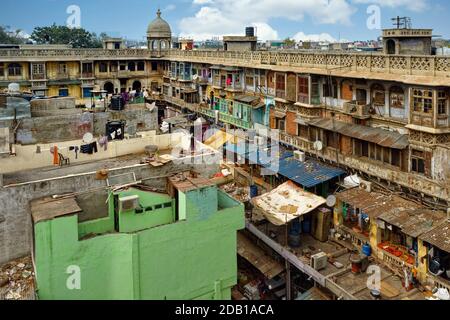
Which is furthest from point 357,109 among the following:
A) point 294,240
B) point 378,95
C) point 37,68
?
point 37,68

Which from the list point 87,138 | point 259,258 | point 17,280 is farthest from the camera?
point 87,138

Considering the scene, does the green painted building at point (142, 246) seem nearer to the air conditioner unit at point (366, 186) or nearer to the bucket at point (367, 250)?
the bucket at point (367, 250)

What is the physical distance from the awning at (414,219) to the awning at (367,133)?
11.6ft

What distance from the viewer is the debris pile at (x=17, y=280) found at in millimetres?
18328

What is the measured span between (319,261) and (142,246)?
8.84 m

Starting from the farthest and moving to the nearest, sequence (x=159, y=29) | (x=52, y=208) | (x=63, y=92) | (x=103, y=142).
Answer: (x=159, y=29) < (x=63, y=92) < (x=103, y=142) < (x=52, y=208)

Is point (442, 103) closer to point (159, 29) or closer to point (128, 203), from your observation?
point (128, 203)

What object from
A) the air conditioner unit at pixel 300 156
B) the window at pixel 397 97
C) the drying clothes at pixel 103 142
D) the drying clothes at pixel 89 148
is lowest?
the air conditioner unit at pixel 300 156

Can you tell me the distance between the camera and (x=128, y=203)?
62.1ft

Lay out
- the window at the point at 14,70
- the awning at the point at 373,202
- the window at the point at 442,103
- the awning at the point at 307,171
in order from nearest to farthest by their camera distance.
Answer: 1. the window at the point at 442,103
2. the awning at the point at 373,202
3. the awning at the point at 307,171
4. the window at the point at 14,70

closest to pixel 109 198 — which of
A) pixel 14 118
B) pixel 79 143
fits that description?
pixel 79 143

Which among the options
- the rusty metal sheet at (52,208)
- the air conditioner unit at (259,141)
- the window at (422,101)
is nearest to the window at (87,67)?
the air conditioner unit at (259,141)

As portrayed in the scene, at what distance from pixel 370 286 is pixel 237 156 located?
55.3 ft
